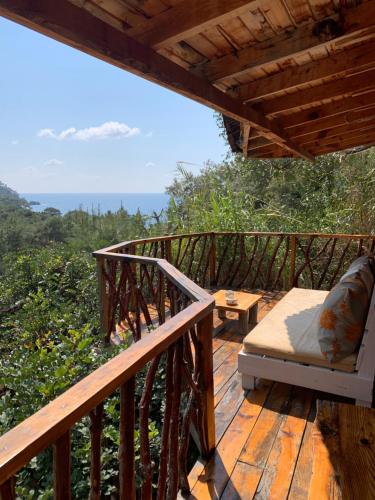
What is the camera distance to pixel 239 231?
18.5 ft

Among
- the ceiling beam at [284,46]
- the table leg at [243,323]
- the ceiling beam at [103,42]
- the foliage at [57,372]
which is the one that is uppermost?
the ceiling beam at [284,46]

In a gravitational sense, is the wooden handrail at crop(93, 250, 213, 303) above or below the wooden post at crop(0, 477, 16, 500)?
above

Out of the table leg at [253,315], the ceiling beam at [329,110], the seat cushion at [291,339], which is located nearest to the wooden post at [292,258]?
the table leg at [253,315]

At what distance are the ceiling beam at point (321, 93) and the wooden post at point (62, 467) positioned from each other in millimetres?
2570

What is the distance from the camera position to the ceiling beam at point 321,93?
2350mm

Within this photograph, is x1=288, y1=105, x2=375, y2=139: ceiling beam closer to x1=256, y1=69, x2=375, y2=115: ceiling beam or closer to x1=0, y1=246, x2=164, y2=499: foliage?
x1=256, y1=69, x2=375, y2=115: ceiling beam

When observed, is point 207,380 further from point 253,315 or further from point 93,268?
point 93,268

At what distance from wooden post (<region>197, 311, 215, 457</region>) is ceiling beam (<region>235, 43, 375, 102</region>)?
1539mm

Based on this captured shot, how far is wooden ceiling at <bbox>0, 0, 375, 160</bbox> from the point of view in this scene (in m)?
1.17

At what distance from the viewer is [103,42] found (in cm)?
121

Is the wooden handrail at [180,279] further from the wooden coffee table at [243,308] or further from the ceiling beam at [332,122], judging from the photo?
the ceiling beam at [332,122]

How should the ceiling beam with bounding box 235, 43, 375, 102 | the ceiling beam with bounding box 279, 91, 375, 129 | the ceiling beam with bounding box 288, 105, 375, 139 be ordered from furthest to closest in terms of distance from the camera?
the ceiling beam with bounding box 288, 105, 375, 139, the ceiling beam with bounding box 279, 91, 375, 129, the ceiling beam with bounding box 235, 43, 375, 102

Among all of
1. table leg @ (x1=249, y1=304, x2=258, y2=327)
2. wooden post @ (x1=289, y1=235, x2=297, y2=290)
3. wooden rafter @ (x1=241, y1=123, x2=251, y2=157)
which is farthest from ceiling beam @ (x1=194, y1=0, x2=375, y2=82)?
wooden post @ (x1=289, y1=235, x2=297, y2=290)

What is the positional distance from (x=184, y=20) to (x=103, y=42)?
33cm
